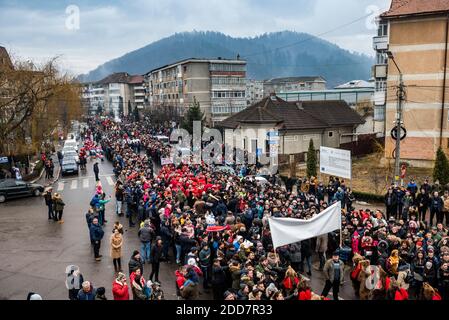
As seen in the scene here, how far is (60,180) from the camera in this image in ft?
110

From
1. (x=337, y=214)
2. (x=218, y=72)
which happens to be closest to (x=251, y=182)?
(x=337, y=214)

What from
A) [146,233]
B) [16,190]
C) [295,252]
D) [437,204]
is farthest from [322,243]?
[16,190]

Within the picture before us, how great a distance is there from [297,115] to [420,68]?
1207 centimetres

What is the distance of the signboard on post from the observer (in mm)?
22359

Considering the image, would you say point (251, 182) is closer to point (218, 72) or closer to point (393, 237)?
point (393, 237)

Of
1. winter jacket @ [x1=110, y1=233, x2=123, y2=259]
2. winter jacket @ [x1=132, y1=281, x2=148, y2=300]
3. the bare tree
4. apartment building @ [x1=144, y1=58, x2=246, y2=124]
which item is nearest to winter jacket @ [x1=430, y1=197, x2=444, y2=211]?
winter jacket @ [x1=110, y1=233, x2=123, y2=259]

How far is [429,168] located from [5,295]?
102ft

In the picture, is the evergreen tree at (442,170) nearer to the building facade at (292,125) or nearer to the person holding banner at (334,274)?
the building facade at (292,125)

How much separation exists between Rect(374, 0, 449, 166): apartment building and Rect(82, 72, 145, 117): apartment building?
102 metres

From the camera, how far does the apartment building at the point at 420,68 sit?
109 feet

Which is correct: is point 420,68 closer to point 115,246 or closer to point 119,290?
point 115,246

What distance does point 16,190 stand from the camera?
26.2m

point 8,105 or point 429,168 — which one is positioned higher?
point 8,105
